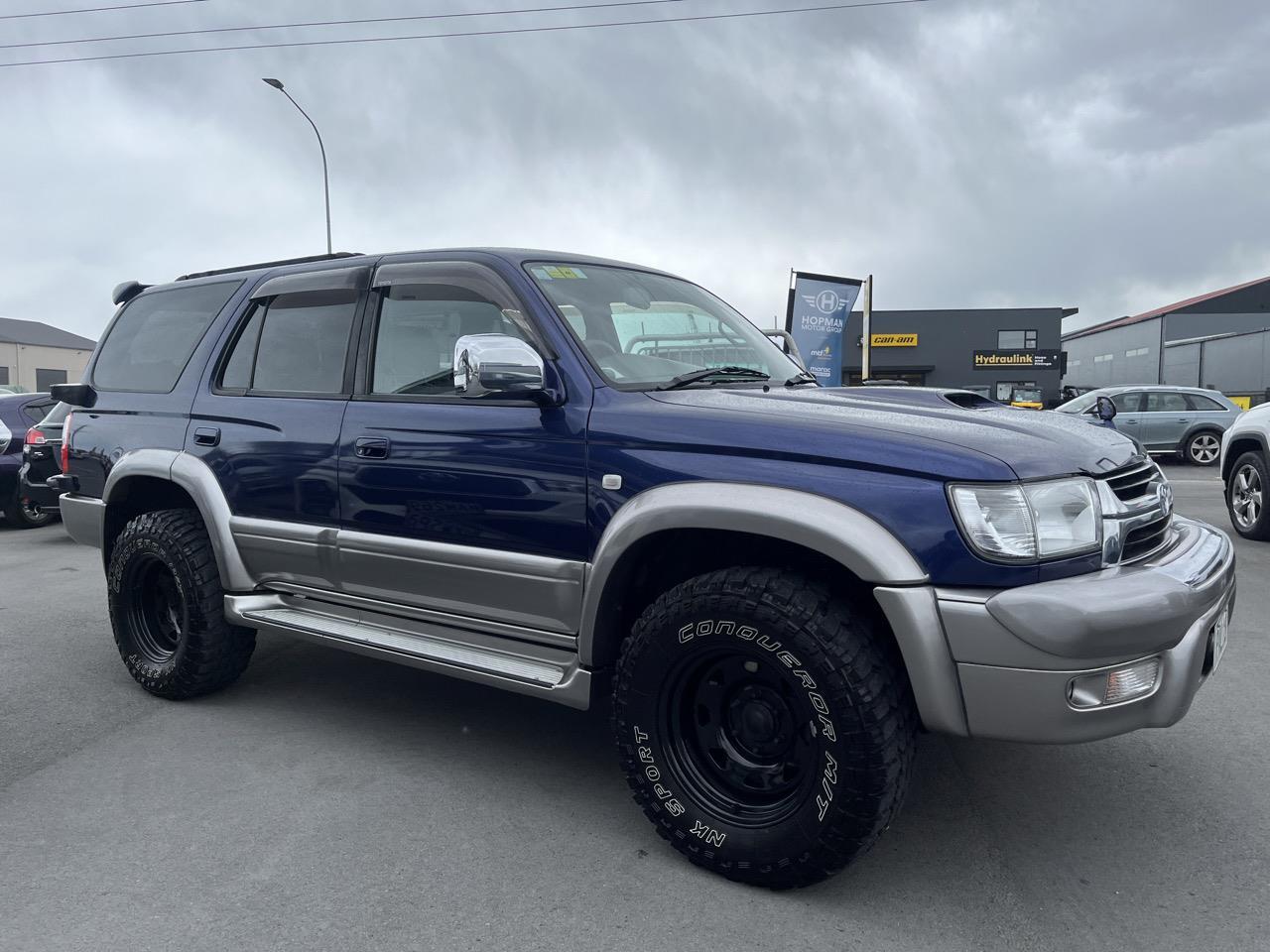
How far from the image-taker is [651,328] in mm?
3543

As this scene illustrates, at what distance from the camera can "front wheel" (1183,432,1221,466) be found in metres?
16.6

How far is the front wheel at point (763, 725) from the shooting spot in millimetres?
2395

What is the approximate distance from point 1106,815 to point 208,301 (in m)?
4.07

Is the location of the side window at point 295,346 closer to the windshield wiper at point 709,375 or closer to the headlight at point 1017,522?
the windshield wiper at point 709,375

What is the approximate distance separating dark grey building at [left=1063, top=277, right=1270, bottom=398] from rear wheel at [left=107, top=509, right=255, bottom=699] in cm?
2336

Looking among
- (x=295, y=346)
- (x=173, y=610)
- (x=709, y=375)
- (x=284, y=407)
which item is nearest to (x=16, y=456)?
(x=173, y=610)

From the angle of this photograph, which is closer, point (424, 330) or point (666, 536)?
point (666, 536)

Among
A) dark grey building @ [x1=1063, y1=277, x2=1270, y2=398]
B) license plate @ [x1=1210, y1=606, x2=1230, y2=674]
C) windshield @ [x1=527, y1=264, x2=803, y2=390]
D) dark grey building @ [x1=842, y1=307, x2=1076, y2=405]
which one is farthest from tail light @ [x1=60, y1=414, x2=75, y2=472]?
dark grey building @ [x1=842, y1=307, x2=1076, y2=405]

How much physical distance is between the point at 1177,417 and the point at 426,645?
16.8 meters

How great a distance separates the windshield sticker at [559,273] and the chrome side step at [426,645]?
1253 mm

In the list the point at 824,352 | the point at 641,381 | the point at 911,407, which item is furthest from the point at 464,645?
the point at 824,352

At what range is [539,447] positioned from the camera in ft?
9.66

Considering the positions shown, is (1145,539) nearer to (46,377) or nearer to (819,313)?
(819,313)

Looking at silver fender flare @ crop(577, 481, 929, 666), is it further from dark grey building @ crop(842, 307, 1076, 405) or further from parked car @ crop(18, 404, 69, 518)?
dark grey building @ crop(842, 307, 1076, 405)
